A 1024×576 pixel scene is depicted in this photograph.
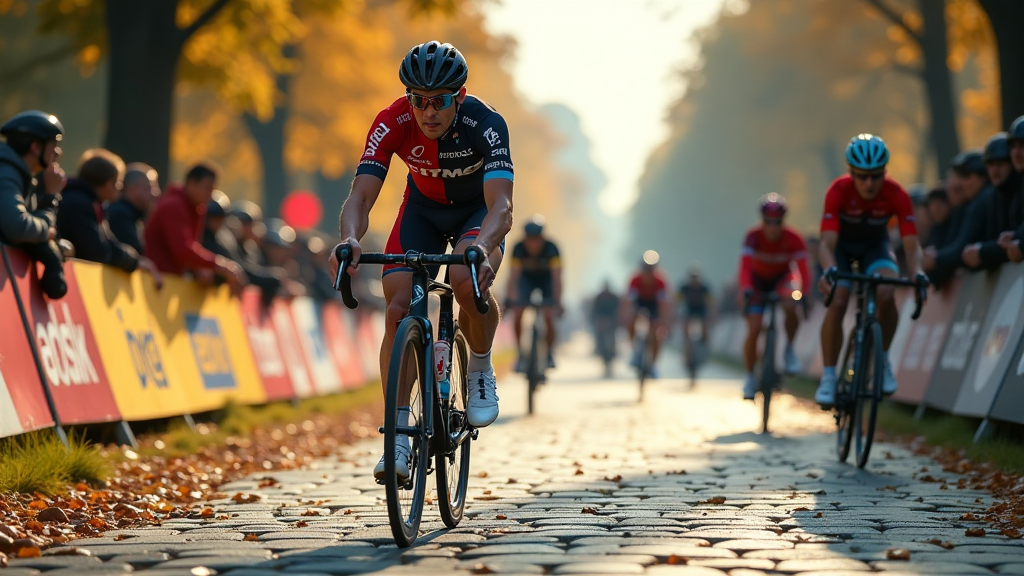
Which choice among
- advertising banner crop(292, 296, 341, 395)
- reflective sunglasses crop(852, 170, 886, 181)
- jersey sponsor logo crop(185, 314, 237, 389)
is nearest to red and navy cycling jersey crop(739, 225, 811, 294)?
reflective sunglasses crop(852, 170, 886, 181)

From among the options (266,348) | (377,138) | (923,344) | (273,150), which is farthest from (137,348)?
(273,150)

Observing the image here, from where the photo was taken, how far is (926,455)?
10.7 metres

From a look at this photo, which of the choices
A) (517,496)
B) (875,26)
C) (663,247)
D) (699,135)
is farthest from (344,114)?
(663,247)

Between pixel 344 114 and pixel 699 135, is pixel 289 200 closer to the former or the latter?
pixel 344 114

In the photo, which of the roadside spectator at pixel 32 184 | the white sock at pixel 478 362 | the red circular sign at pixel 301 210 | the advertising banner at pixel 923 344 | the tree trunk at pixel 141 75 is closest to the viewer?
the white sock at pixel 478 362

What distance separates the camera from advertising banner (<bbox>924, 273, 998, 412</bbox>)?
37.7ft

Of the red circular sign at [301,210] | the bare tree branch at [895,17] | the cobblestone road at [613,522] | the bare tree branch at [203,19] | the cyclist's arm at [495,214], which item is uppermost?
the bare tree branch at [895,17]

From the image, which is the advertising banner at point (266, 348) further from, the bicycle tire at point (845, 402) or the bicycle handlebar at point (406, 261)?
the bicycle handlebar at point (406, 261)

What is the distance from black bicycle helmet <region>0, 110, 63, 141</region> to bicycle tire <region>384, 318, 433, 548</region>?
3.71 metres

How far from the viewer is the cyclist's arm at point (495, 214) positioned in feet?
21.1

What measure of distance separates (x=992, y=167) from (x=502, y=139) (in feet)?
20.2

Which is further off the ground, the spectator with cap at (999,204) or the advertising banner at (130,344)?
the spectator with cap at (999,204)

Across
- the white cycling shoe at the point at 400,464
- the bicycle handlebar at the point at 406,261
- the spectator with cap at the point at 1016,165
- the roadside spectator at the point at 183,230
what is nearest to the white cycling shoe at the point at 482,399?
the bicycle handlebar at the point at 406,261

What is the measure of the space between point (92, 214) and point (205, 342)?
7.47 ft
